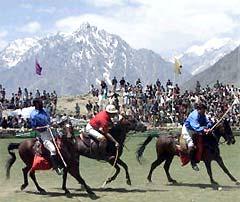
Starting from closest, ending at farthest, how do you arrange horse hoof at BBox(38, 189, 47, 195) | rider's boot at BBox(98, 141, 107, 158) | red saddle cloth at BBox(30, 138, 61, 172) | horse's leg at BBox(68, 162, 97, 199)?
horse's leg at BBox(68, 162, 97, 199), red saddle cloth at BBox(30, 138, 61, 172), horse hoof at BBox(38, 189, 47, 195), rider's boot at BBox(98, 141, 107, 158)

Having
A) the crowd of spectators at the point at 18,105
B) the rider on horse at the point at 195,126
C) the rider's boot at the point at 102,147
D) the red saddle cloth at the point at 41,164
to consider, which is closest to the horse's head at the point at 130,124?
the rider's boot at the point at 102,147

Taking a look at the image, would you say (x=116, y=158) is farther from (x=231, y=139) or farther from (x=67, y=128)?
(x=231, y=139)

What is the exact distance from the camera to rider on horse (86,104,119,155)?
1769cm

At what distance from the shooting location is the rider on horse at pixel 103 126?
17.7 metres

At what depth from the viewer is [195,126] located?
1777 cm

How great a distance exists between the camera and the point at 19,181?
19891mm

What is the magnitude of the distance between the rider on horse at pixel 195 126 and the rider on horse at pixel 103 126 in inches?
86.5

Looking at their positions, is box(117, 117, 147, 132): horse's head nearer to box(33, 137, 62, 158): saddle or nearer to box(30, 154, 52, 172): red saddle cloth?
box(33, 137, 62, 158): saddle

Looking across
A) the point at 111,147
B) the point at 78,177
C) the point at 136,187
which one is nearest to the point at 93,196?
the point at 78,177

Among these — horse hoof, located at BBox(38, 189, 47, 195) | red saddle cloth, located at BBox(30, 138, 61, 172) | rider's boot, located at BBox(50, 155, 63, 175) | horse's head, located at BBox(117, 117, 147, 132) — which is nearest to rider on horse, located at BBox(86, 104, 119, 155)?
horse's head, located at BBox(117, 117, 147, 132)

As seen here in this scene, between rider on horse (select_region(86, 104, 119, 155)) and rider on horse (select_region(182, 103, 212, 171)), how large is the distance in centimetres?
220

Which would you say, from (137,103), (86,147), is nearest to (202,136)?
(86,147)

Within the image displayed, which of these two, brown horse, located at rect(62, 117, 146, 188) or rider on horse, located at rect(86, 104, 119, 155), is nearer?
rider on horse, located at rect(86, 104, 119, 155)

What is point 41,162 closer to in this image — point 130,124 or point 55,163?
point 55,163
